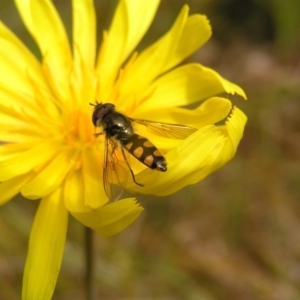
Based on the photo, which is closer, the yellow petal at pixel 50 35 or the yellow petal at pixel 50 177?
the yellow petal at pixel 50 177

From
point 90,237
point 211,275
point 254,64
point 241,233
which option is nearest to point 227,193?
point 241,233

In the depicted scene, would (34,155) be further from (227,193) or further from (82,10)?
(227,193)

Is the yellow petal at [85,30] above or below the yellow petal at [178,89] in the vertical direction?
above

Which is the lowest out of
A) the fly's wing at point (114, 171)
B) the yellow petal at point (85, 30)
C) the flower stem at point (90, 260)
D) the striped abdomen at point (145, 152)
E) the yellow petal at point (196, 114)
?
the flower stem at point (90, 260)

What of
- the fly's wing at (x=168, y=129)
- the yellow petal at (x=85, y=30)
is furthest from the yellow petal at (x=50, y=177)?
the yellow petal at (x=85, y=30)

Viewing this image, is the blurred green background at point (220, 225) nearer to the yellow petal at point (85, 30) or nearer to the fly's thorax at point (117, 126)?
the yellow petal at point (85, 30)

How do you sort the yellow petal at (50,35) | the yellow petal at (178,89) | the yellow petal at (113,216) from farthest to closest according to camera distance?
the yellow petal at (50,35) → the yellow petal at (178,89) → the yellow petal at (113,216)

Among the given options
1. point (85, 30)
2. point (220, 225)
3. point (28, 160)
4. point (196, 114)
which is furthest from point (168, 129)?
point (220, 225)
